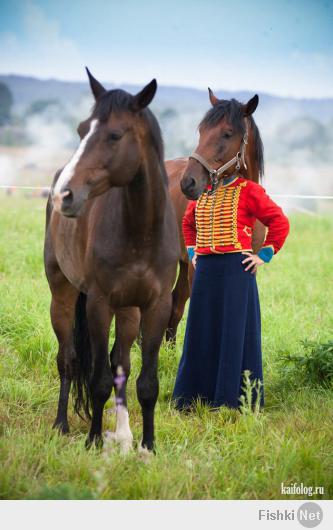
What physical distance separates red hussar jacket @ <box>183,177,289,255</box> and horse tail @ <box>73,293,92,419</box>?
883 millimetres

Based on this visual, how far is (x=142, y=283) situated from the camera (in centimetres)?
304

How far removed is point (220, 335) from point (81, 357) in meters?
0.91

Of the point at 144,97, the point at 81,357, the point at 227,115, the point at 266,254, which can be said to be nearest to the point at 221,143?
the point at 227,115

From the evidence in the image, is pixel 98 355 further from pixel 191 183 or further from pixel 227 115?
pixel 227 115

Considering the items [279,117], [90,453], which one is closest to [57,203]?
[90,453]

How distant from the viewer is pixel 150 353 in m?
3.17

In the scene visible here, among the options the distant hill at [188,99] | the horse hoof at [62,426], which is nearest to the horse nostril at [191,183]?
the horse hoof at [62,426]

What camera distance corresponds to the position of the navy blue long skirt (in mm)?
3793

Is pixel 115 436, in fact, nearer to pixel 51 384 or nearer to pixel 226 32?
pixel 51 384

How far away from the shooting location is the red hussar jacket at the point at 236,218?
360 centimetres

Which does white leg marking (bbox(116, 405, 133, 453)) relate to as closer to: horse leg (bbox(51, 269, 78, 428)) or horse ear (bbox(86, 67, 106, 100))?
horse leg (bbox(51, 269, 78, 428))

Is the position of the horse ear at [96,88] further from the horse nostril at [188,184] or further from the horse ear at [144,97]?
the horse nostril at [188,184]

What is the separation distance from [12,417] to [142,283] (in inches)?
51.8

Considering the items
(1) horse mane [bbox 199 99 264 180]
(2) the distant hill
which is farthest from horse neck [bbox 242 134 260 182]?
(2) the distant hill
